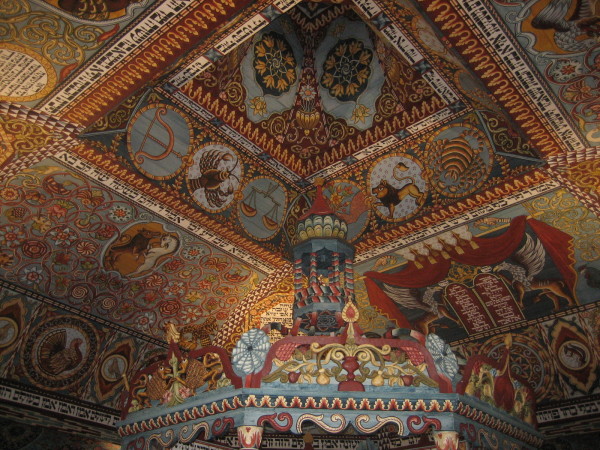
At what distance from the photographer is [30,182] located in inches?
276

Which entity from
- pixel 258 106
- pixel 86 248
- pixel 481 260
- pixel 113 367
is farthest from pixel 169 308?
pixel 481 260

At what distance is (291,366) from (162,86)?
411 cm

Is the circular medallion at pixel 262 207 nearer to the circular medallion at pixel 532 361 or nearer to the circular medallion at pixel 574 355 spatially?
the circular medallion at pixel 532 361

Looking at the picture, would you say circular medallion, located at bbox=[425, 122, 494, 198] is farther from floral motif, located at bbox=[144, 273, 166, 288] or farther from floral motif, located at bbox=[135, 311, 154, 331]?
floral motif, located at bbox=[135, 311, 154, 331]

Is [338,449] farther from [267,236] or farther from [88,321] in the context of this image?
[88,321]

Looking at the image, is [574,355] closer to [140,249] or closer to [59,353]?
[140,249]

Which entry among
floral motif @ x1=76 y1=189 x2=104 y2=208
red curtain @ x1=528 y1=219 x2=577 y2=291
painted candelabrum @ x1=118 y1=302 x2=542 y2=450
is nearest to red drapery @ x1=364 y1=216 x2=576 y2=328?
red curtain @ x1=528 y1=219 x2=577 y2=291

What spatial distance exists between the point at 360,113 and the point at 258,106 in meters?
1.46

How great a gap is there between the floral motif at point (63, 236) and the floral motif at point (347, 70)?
4135 millimetres

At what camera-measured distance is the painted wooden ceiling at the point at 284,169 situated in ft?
19.6

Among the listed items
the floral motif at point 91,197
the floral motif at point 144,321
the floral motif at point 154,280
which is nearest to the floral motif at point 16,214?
the floral motif at point 91,197

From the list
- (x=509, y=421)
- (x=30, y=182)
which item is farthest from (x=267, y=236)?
(x=509, y=421)

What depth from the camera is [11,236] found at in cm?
731

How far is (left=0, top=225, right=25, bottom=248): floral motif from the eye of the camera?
724cm
